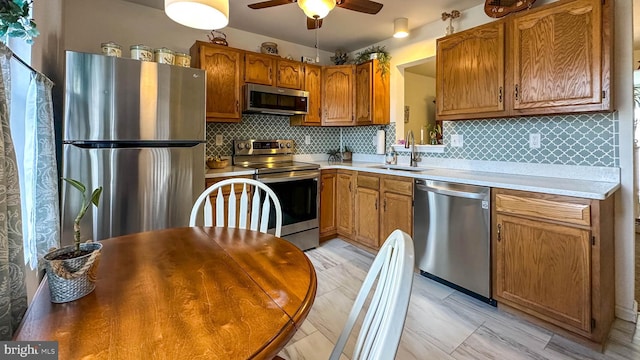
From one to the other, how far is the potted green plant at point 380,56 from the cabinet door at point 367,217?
1.50 metres

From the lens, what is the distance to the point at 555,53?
2039 millimetres

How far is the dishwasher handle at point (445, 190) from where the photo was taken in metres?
2.18

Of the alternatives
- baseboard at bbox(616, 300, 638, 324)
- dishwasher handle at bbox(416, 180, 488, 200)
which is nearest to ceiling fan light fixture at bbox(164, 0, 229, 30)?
dishwasher handle at bbox(416, 180, 488, 200)

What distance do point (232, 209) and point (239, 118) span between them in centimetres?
168

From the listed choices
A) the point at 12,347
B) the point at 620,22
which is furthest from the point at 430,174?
the point at 12,347

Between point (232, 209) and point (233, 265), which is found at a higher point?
point (232, 209)

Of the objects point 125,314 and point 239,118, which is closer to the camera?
point 125,314

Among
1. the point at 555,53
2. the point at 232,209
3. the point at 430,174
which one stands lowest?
the point at 232,209

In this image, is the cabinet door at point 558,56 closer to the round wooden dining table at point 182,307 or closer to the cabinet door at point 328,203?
the cabinet door at point 328,203

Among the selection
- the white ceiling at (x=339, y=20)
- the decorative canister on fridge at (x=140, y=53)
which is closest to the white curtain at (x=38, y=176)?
the decorative canister on fridge at (x=140, y=53)

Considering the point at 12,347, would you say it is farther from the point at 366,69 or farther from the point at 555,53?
the point at 366,69

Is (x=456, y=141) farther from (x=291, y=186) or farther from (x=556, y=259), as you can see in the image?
(x=291, y=186)

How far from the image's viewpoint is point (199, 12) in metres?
1.26

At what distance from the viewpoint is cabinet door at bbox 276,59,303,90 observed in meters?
3.41
